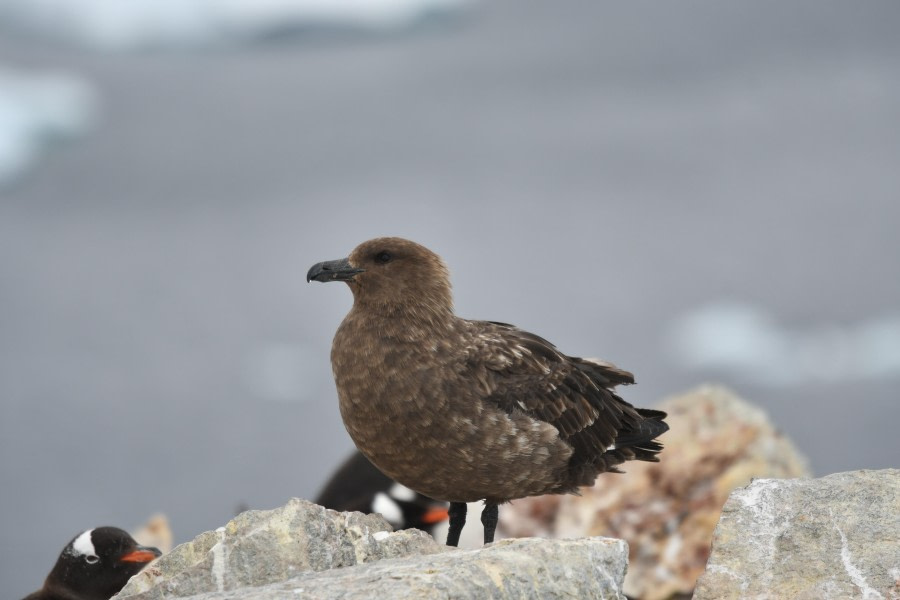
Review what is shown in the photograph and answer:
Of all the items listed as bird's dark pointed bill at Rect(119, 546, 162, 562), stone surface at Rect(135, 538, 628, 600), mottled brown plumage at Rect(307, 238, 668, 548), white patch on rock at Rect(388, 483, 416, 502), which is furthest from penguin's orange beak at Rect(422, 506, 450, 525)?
stone surface at Rect(135, 538, 628, 600)

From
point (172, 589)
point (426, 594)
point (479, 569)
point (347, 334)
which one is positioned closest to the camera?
point (426, 594)

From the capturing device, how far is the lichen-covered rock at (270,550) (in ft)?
14.2

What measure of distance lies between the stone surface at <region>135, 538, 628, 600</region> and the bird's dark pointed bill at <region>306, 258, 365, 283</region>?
192cm

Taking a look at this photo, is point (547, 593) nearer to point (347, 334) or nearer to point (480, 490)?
point (480, 490)

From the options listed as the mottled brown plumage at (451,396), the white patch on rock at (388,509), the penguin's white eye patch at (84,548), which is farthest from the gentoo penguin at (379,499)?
the mottled brown plumage at (451,396)

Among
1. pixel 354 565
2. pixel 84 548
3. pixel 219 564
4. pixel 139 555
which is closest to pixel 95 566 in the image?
pixel 84 548

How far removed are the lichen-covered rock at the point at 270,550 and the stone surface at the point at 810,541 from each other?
4.17 feet

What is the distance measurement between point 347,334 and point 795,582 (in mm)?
2391

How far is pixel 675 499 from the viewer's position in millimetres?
7965

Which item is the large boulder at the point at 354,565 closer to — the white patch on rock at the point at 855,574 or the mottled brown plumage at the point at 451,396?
the mottled brown plumage at the point at 451,396

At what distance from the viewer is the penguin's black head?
672 cm

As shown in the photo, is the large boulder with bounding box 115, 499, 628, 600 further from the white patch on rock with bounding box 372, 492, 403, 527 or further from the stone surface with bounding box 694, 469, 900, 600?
the white patch on rock with bounding box 372, 492, 403, 527

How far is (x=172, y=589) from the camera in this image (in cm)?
429

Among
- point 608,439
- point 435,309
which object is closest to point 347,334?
point 435,309
